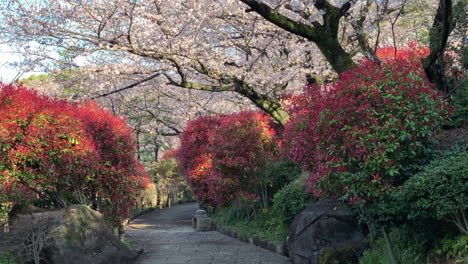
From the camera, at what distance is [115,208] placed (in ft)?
35.0

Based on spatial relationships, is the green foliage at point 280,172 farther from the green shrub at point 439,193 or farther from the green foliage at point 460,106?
the green shrub at point 439,193

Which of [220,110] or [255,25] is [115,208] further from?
[220,110]

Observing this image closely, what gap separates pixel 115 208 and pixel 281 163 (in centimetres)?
510

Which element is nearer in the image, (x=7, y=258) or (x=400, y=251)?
(x=400, y=251)

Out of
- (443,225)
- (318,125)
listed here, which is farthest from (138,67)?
(443,225)

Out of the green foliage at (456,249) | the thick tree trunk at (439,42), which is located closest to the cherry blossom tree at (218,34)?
the thick tree trunk at (439,42)

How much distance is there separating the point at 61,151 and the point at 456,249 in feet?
22.1

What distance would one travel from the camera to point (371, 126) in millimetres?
5895

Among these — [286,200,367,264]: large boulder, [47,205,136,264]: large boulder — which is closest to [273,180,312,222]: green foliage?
[286,200,367,264]: large boulder

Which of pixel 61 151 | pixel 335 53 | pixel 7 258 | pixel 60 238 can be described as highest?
pixel 335 53

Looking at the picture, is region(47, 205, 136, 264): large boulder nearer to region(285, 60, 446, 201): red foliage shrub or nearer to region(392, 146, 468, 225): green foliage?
region(285, 60, 446, 201): red foliage shrub

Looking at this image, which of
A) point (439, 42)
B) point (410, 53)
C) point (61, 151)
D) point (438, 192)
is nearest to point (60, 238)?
point (61, 151)

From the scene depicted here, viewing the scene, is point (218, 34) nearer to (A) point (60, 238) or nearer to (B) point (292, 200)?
(B) point (292, 200)

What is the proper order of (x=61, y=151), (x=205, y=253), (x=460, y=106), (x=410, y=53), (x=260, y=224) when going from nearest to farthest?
1. (x=460, y=106)
2. (x=61, y=151)
3. (x=410, y=53)
4. (x=205, y=253)
5. (x=260, y=224)
